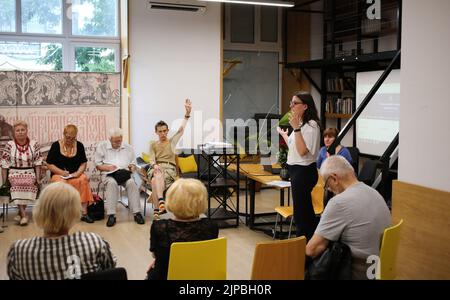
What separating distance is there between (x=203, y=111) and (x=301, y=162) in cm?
408

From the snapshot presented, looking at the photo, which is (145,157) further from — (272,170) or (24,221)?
(272,170)

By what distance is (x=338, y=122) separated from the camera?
964 cm

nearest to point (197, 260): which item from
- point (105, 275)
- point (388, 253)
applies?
point (105, 275)

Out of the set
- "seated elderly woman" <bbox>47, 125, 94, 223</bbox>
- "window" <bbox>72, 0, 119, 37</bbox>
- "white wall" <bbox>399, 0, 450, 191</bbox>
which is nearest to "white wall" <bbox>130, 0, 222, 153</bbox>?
"window" <bbox>72, 0, 119, 37</bbox>

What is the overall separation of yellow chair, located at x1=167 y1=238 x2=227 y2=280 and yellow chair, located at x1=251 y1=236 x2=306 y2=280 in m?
0.22

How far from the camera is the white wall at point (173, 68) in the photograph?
8008mm

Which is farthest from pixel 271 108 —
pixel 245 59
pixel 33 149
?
pixel 33 149

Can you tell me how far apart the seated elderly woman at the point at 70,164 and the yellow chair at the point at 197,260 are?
13.5ft

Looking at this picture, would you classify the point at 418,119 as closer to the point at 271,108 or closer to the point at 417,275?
the point at 417,275

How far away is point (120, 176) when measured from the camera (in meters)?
6.82

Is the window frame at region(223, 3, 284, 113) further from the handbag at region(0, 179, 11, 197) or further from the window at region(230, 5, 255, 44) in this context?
the handbag at region(0, 179, 11, 197)

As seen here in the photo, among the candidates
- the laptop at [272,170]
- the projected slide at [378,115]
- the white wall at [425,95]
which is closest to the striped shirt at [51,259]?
the white wall at [425,95]

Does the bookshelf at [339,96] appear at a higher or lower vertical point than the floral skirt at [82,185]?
higher

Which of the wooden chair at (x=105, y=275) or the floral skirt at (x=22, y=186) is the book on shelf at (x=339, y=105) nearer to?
the floral skirt at (x=22, y=186)
